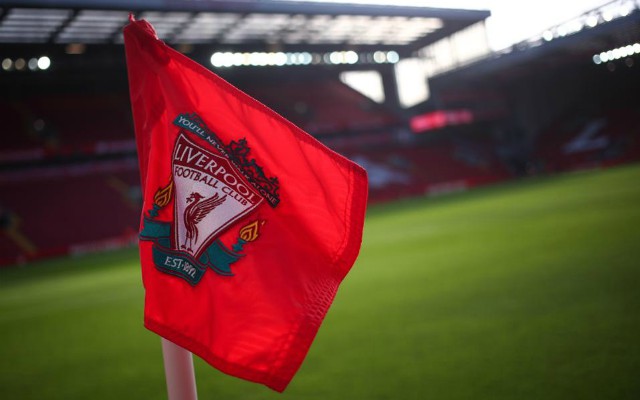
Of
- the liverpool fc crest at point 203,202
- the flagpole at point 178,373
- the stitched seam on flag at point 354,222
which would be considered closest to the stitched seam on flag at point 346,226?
the stitched seam on flag at point 354,222

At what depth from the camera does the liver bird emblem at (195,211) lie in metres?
1.79

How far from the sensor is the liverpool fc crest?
179cm

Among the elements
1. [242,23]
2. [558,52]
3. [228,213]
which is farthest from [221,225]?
[558,52]

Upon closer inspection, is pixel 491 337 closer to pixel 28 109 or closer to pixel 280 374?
pixel 280 374

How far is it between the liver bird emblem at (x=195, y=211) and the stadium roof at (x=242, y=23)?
699 inches

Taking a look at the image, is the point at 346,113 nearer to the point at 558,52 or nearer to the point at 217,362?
the point at 558,52

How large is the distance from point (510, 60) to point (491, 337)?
27299 millimetres

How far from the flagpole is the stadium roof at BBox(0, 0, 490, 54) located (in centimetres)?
1788

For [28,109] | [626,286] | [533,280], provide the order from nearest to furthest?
1. [626,286]
2. [533,280]
3. [28,109]

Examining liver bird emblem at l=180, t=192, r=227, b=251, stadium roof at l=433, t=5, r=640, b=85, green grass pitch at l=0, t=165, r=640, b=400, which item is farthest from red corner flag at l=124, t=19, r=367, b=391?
stadium roof at l=433, t=5, r=640, b=85

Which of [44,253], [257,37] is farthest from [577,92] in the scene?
[44,253]

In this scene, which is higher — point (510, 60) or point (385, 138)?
point (510, 60)

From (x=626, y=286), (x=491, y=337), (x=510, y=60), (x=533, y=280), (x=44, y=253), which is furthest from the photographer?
(x=510, y=60)

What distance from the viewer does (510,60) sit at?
2794 cm
